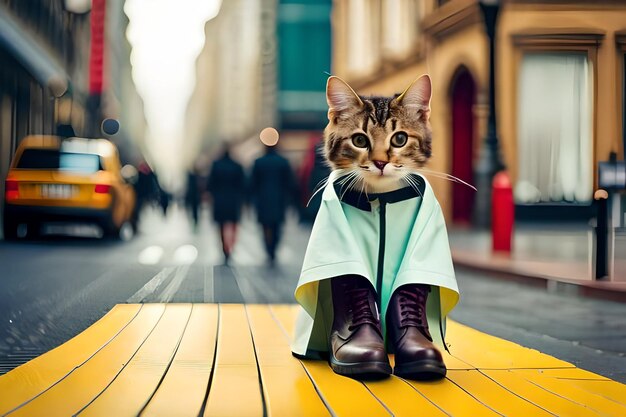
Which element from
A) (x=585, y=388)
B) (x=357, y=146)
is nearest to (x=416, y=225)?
(x=357, y=146)

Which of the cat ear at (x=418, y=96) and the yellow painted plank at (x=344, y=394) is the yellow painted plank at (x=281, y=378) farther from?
the cat ear at (x=418, y=96)

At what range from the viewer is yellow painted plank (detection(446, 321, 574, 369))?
9.31ft

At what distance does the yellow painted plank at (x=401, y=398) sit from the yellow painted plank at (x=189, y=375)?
506 millimetres

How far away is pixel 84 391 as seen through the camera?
88.4 inches

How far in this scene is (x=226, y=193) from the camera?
8867 millimetres

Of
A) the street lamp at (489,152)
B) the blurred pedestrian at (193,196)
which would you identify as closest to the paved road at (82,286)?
the street lamp at (489,152)

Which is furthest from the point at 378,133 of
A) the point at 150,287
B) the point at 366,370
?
the point at 150,287

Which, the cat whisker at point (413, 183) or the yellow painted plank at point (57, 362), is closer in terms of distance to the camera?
the yellow painted plank at point (57, 362)

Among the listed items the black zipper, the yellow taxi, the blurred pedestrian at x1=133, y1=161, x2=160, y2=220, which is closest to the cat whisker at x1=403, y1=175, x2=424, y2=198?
the black zipper

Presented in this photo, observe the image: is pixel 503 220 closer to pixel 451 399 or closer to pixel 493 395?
pixel 493 395

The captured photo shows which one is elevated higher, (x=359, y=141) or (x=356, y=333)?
(x=359, y=141)

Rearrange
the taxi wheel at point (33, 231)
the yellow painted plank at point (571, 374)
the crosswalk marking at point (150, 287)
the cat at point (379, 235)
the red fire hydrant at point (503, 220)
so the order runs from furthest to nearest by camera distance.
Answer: the red fire hydrant at point (503, 220)
the taxi wheel at point (33, 231)
the crosswalk marking at point (150, 287)
the yellow painted plank at point (571, 374)
the cat at point (379, 235)

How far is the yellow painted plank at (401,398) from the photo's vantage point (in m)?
2.08

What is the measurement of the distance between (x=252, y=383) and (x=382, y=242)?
624mm
